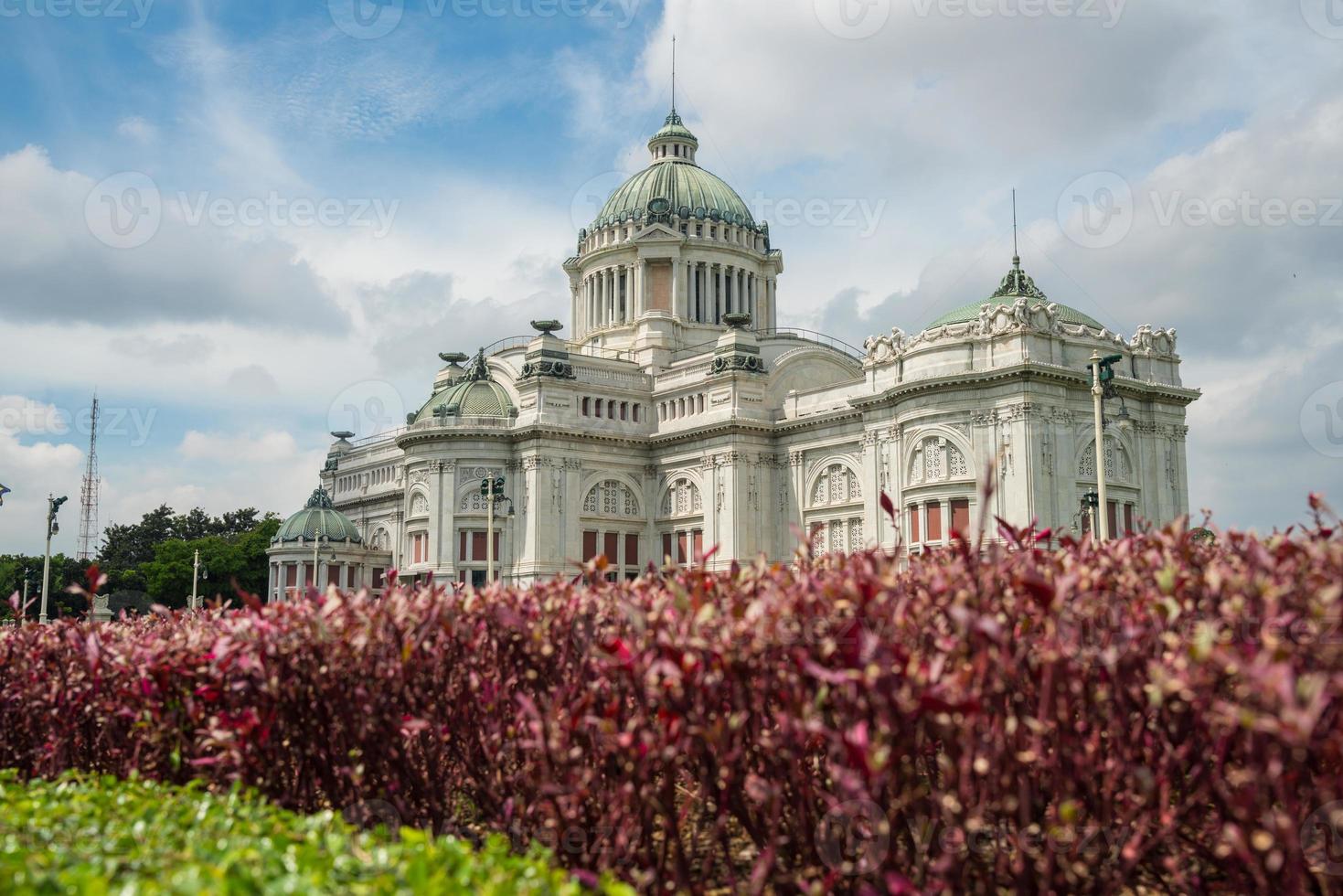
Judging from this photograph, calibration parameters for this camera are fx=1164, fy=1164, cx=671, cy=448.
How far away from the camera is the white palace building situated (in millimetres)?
53719

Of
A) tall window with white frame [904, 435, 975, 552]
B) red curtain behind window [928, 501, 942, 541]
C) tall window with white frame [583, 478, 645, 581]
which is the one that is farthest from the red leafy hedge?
tall window with white frame [583, 478, 645, 581]

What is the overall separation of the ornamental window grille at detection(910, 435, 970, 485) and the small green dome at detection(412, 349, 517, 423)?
2565 cm

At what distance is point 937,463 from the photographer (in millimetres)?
54906

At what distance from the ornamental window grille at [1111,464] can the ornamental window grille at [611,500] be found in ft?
90.6

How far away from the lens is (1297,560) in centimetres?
916

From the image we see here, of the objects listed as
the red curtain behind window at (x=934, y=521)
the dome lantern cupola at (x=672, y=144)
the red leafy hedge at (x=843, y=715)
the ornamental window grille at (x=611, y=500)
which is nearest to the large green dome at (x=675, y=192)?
the dome lantern cupola at (x=672, y=144)

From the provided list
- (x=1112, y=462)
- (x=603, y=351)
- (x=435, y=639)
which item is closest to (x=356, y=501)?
(x=603, y=351)

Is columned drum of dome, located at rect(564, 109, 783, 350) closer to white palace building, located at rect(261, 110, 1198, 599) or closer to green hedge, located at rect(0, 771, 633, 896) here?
white palace building, located at rect(261, 110, 1198, 599)

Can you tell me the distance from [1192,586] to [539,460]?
194ft

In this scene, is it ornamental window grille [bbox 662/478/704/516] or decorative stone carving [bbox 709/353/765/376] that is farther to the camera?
ornamental window grille [bbox 662/478/704/516]

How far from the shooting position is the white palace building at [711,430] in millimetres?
53719

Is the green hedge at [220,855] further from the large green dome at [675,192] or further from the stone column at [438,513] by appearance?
the large green dome at [675,192]

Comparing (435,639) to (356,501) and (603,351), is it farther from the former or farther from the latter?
(356,501)

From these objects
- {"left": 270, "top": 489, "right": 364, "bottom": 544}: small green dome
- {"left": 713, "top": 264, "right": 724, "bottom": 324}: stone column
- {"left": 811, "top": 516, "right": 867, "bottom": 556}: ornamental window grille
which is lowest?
{"left": 811, "top": 516, "right": 867, "bottom": 556}: ornamental window grille
